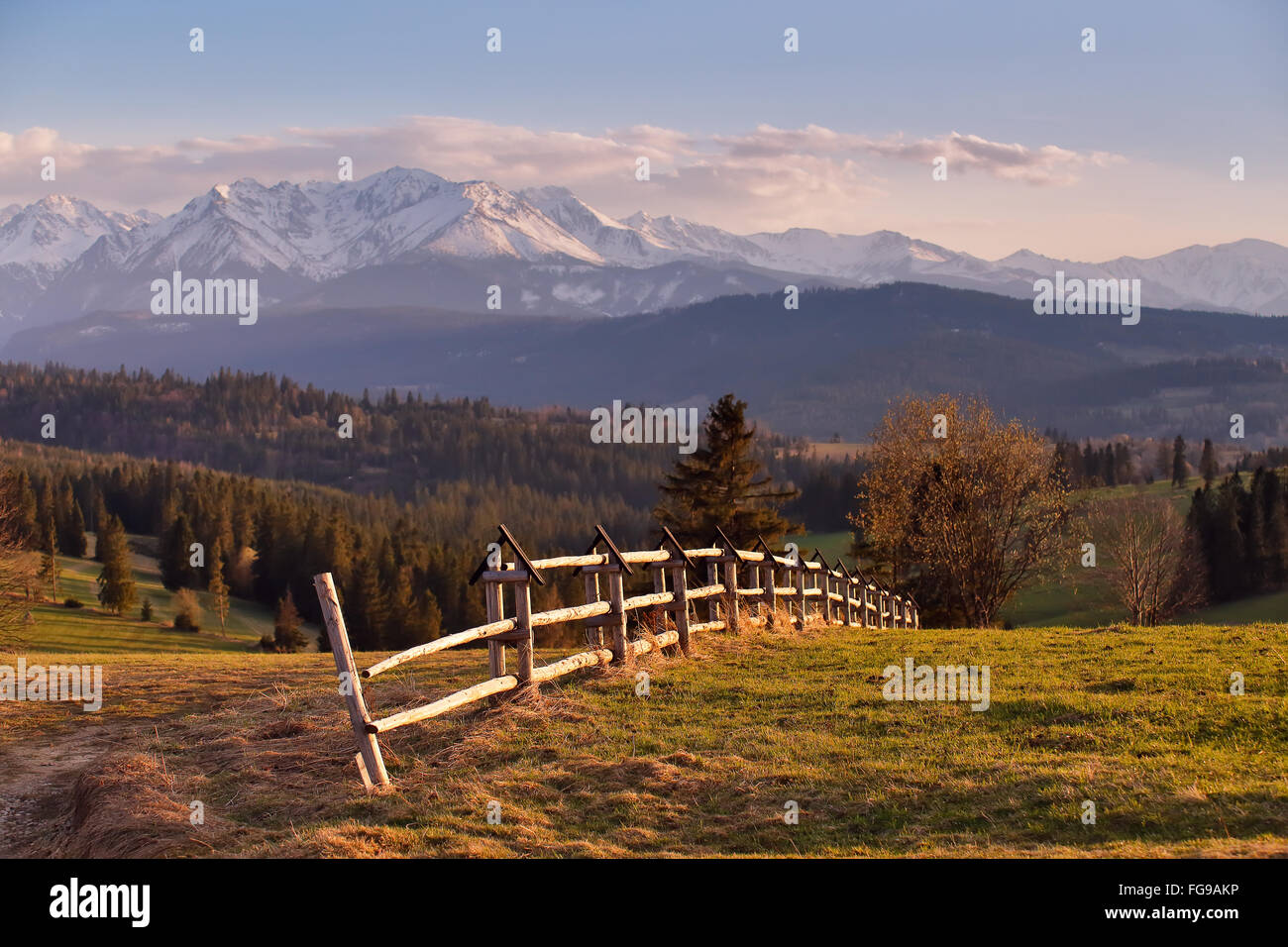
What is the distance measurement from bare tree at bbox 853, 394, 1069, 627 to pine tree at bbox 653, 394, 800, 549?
258 inches

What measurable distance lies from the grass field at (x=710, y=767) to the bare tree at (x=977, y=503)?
75.5 ft

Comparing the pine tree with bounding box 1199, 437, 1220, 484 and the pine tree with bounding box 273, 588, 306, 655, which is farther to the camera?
the pine tree with bounding box 1199, 437, 1220, 484

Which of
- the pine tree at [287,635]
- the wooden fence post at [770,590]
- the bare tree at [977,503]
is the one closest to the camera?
the wooden fence post at [770,590]

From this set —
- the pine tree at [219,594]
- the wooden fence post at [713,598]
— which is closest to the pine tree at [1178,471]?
the pine tree at [219,594]

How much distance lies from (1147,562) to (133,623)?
73.5 metres

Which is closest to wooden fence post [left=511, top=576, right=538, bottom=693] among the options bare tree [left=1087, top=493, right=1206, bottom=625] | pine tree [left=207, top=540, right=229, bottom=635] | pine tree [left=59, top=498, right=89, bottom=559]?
bare tree [left=1087, top=493, right=1206, bottom=625]

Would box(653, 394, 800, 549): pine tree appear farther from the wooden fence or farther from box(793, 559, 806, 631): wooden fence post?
box(793, 559, 806, 631): wooden fence post

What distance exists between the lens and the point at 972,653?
1925 centimetres

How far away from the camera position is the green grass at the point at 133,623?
238 ft

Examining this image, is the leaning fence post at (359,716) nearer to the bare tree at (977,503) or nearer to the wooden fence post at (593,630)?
the wooden fence post at (593,630)

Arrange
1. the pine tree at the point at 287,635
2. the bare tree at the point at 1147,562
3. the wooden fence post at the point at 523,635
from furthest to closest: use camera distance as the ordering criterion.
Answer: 1. the pine tree at the point at 287,635
2. the bare tree at the point at 1147,562
3. the wooden fence post at the point at 523,635

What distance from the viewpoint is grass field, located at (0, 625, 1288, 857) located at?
9.35 m

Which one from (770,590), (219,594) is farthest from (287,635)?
(770,590)
